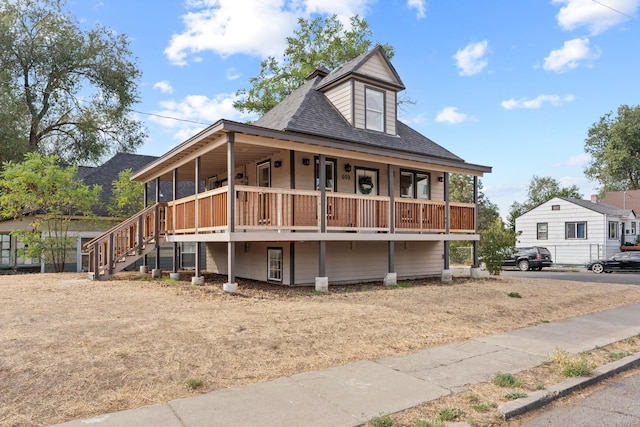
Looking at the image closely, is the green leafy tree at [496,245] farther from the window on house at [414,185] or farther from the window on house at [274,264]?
the window on house at [274,264]

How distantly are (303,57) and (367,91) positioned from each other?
16787 millimetres

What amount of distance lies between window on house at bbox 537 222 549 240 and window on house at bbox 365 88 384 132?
2084 centimetres

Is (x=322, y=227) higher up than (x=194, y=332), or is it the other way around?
(x=322, y=227)

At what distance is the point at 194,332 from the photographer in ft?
20.3

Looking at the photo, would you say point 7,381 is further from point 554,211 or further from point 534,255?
point 554,211

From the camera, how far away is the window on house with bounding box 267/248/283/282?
12.9 m

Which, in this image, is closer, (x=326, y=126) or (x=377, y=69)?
(x=326, y=126)

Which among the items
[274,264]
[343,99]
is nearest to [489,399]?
[274,264]

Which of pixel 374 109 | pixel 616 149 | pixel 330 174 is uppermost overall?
pixel 616 149

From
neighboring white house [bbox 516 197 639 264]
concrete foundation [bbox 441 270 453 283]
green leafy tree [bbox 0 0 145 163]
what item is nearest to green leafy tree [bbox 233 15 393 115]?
green leafy tree [bbox 0 0 145 163]

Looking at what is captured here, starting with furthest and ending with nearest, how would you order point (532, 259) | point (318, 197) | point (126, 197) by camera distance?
1. point (532, 259)
2. point (126, 197)
3. point (318, 197)

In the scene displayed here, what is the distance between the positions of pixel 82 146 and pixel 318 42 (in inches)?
670

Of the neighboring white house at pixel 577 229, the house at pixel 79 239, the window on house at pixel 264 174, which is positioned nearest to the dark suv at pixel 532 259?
the neighboring white house at pixel 577 229

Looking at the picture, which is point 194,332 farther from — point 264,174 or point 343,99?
→ point 343,99
